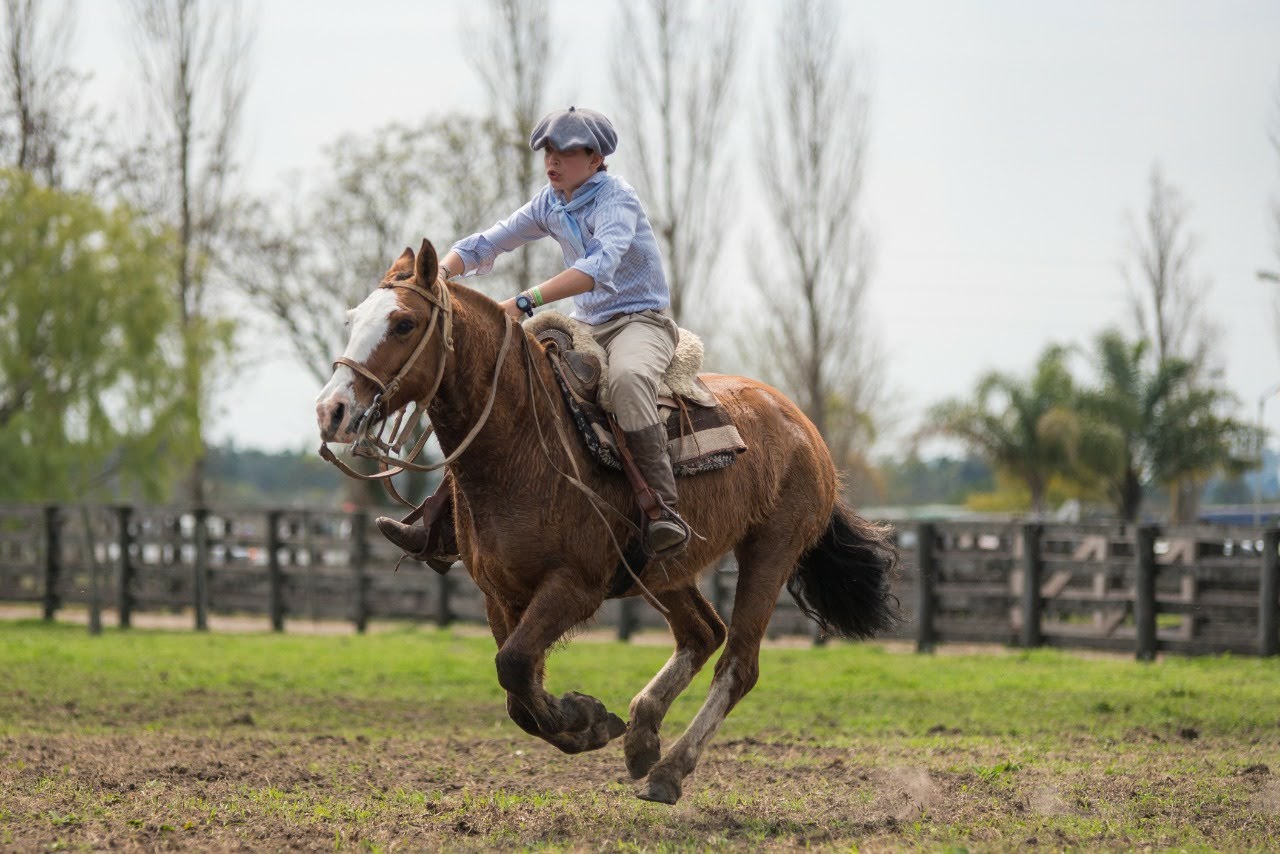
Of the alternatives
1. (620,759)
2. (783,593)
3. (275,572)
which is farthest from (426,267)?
(275,572)

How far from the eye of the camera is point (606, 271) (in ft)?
20.3

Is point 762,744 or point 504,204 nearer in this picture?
point 762,744

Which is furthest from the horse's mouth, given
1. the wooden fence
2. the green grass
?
the wooden fence

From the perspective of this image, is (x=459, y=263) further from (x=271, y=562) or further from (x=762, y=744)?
(x=271, y=562)

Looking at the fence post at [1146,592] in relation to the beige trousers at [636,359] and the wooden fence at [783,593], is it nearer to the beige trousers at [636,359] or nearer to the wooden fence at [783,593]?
the wooden fence at [783,593]

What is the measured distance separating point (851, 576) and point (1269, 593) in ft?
27.8

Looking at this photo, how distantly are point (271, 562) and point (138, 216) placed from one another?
41.1 ft

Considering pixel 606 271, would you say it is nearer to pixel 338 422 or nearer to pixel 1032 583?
pixel 338 422

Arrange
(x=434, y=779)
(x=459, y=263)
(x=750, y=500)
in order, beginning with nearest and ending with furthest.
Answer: (x=459, y=263) < (x=750, y=500) < (x=434, y=779)

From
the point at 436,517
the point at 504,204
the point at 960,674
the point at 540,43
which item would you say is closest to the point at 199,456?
the point at 504,204

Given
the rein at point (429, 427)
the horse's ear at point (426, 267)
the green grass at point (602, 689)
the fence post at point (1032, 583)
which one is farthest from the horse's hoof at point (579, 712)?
the fence post at point (1032, 583)

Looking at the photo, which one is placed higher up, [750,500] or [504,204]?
[504,204]

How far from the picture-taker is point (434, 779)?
7.48 metres

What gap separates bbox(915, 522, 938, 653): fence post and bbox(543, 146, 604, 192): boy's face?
1154 cm
